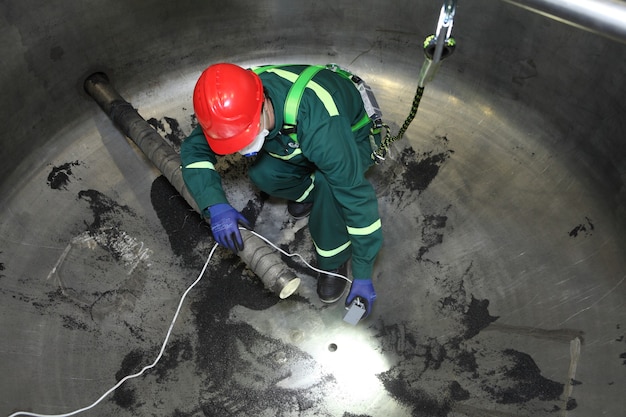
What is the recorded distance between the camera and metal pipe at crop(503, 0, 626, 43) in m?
0.76

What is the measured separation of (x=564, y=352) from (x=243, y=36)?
5.11 feet

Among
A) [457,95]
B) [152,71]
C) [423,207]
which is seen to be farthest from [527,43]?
[152,71]

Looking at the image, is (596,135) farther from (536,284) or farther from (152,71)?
(152,71)

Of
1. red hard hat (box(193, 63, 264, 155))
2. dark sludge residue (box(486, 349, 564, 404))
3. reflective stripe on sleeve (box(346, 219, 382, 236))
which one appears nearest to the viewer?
red hard hat (box(193, 63, 264, 155))

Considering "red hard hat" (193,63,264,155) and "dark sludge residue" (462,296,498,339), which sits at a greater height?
"red hard hat" (193,63,264,155)

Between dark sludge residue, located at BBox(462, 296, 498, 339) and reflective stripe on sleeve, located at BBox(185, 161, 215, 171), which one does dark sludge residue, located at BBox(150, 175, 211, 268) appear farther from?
dark sludge residue, located at BBox(462, 296, 498, 339)

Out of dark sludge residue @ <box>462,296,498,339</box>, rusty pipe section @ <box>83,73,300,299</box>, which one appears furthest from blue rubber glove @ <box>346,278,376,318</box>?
dark sludge residue @ <box>462,296,498,339</box>

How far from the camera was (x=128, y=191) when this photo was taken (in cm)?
175

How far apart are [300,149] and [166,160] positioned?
0.52 metres

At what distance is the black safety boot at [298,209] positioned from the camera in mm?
1715

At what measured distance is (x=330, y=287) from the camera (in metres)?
1.58

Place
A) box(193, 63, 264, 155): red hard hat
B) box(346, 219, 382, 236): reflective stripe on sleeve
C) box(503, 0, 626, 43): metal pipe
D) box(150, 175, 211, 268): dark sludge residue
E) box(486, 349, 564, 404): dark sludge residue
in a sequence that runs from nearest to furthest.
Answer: box(503, 0, 626, 43): metal pipe → box(193, 63, 264, 155): red hard hat → box(346, 219, 382, 236): reflective stripe on sleeve → box(486, 349, 564, 404): dark sludge residue → box(150, 175, 211, 268): dark sludge residue

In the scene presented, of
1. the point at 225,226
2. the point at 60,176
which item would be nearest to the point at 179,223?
the point at 225,226

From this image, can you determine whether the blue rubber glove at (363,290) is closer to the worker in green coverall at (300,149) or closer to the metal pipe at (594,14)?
the worker in green coverall at (300,149)
